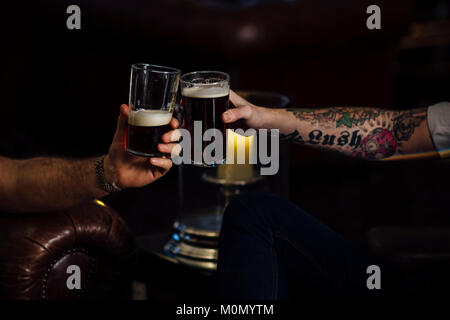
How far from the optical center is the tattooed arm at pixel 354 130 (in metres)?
1.62

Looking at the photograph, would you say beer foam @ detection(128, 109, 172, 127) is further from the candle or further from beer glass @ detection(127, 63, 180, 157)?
the candle

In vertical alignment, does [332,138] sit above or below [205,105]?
below

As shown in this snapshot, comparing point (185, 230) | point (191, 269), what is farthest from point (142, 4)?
point (191, 269)

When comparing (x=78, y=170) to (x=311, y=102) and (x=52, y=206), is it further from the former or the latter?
(x=311, y=102)

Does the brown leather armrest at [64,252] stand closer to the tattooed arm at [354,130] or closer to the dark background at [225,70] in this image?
the tattooed arm at [354,130]

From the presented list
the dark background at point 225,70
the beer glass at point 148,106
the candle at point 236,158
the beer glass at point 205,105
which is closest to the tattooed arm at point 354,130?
the candle at point 236,158

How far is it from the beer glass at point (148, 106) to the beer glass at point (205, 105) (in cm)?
4

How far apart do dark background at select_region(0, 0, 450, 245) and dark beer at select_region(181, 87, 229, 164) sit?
62.2 inches

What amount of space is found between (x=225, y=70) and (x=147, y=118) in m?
2.07

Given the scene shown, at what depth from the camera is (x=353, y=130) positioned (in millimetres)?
1655

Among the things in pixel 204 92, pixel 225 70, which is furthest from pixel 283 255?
pixel 225 70

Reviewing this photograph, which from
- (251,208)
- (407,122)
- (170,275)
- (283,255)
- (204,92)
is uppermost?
(204,92)

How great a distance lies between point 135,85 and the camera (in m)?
1.29

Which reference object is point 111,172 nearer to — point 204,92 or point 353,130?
point 204,92
